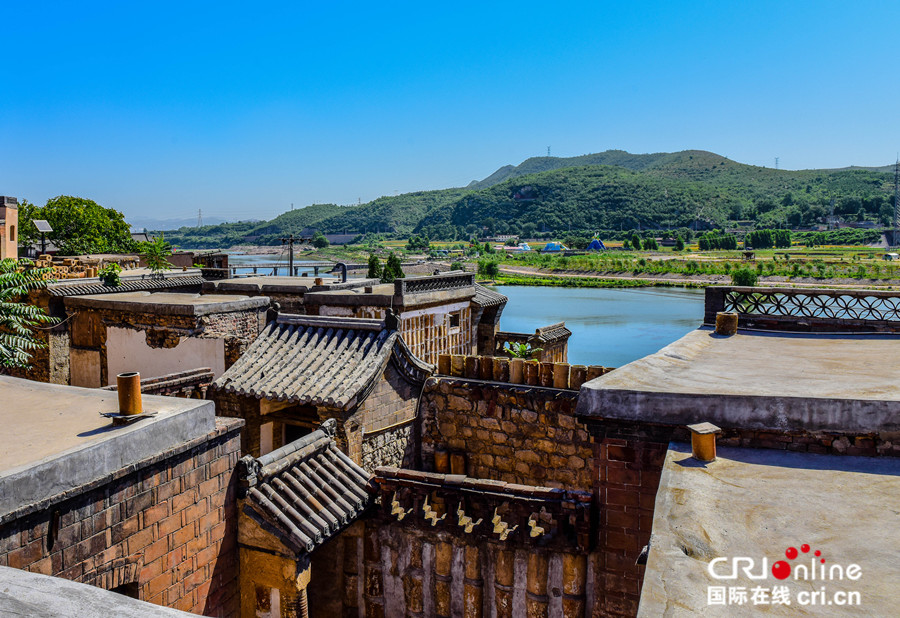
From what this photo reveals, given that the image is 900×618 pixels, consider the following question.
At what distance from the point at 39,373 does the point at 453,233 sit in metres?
144

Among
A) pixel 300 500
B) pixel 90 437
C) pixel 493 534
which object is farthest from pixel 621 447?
pixel 90 437

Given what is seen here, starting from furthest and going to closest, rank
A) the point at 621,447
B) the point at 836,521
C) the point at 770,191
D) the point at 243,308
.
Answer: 1. the point at 770,191
2. the point at 243,308
3. the point at 621,447
4. the point at 836,521

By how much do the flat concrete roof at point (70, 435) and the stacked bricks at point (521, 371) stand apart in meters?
4.67

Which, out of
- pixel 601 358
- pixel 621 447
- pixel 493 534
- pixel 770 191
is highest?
pixel 770 191

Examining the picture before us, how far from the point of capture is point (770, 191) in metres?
143

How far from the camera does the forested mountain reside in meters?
129

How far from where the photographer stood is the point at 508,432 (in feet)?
32.6

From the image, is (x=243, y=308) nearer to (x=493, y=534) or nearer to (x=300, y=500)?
(x=300, y=500)

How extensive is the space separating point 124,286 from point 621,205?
5420 inches

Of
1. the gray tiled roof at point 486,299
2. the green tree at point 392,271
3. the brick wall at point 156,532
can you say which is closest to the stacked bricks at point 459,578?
the brick wall at point 156,532

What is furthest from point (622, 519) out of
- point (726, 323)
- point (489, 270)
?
point (489, 270)

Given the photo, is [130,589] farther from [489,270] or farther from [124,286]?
[489,270]

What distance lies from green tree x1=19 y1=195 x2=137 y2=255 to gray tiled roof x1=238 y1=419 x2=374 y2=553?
5197 cm

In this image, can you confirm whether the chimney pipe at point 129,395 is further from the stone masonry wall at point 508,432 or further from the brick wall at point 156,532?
the stone masonry wall at point 508,432
